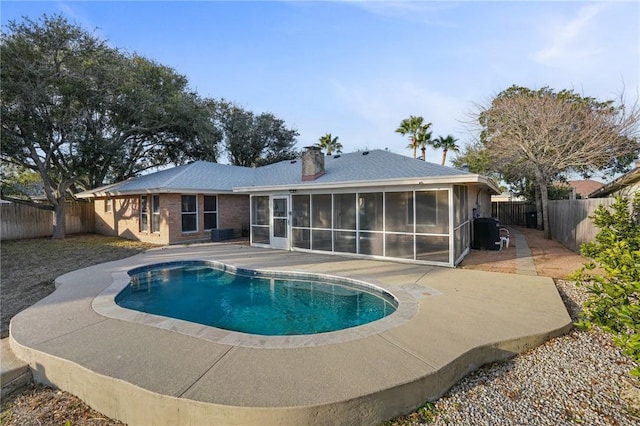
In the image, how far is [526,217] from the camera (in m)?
23.8

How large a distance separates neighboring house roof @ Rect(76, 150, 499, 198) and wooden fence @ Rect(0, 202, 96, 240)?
147 centimetres

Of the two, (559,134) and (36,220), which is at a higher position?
(559,134)

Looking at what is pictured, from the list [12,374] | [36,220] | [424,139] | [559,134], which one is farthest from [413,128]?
[12,374]

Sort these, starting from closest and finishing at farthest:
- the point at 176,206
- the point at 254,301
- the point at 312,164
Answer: the point at 254,301 → the point at 312,164 → the point at 176,206

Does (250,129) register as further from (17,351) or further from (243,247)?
(17,351)

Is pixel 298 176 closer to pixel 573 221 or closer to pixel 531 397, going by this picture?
pixel 573 221

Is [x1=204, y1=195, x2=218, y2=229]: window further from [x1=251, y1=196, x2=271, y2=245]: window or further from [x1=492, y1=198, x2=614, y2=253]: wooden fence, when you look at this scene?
[x1=492, y1=198, x2=614, y2=253]: wooden fence

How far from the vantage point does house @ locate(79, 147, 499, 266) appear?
9.49m

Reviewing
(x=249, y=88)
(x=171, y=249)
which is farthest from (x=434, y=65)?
(x=171, y=249)

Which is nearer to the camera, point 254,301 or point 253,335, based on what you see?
point 253,335

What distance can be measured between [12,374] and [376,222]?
879cm

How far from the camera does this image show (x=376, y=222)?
1044 cm

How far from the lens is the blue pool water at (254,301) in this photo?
19.9 ft

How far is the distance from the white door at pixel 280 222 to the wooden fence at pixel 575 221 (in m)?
9.79
